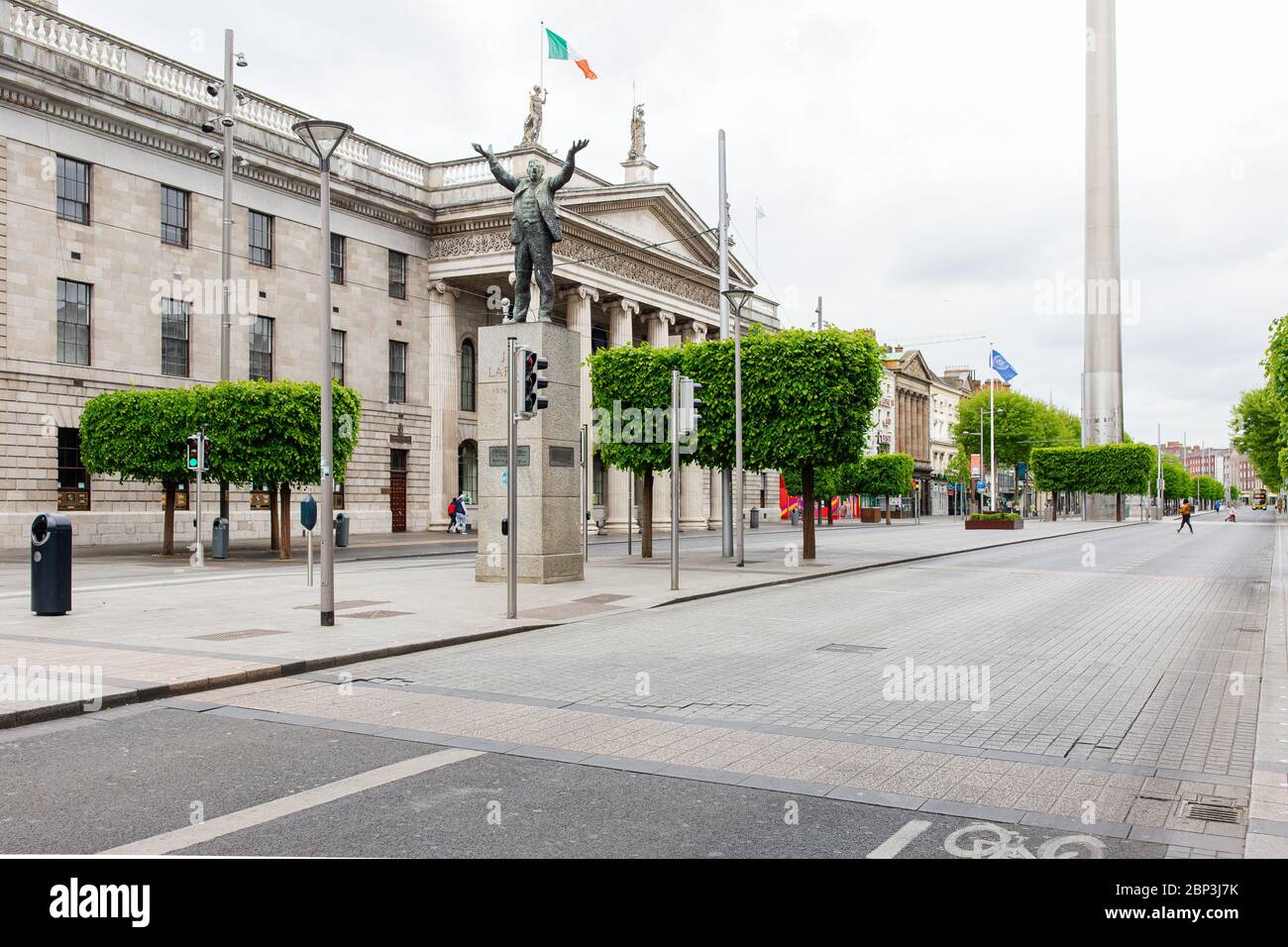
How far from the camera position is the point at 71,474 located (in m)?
33.0

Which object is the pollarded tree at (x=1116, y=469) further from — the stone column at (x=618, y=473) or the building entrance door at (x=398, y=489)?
the building entrance door at (x=398, y=489)

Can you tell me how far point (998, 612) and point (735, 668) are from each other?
6.87 meters

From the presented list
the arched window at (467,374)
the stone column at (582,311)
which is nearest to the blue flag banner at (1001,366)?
the stone column at (582,311)

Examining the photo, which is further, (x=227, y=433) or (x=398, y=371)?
(x=398, y=371)

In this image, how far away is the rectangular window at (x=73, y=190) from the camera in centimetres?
3319

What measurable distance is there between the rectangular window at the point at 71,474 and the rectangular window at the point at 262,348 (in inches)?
325

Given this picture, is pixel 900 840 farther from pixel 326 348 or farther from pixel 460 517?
pixel 460 517

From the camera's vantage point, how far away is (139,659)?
10445 mm

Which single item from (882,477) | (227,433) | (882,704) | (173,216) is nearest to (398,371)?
(173,216)

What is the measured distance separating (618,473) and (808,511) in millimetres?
24634

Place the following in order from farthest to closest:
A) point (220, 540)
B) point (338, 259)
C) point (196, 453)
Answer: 1. point (338, 259)
2. point (220, 540)
3. point (196, 453)
